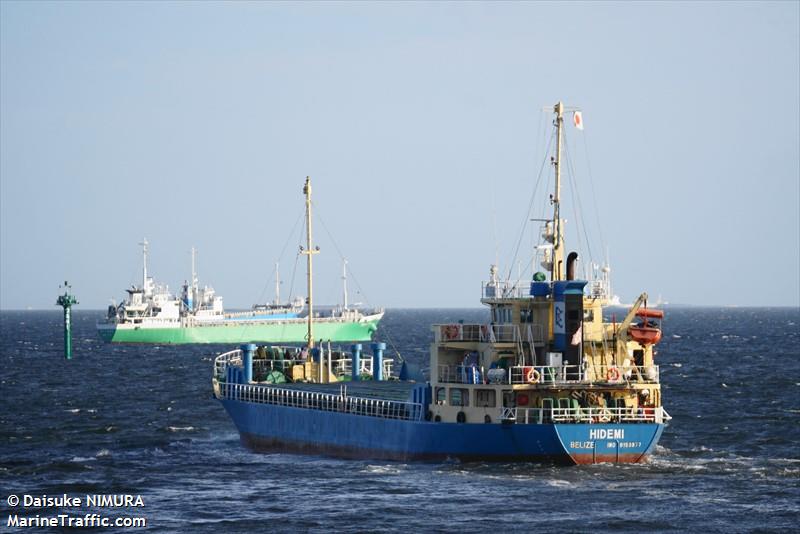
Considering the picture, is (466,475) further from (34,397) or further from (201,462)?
(34,397)

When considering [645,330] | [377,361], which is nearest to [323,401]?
[377,361]

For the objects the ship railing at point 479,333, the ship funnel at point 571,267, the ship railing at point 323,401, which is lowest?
the ship railing at point 323,401

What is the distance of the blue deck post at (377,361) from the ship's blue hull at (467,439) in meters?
9.42

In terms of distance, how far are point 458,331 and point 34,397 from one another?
155 ft

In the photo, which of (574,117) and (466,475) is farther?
(574,117)

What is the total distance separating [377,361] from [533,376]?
21.1 meters

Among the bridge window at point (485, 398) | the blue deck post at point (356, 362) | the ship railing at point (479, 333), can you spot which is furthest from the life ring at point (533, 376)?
the blue deck post at point (356, 362)

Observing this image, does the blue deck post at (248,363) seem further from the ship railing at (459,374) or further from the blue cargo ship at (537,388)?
the ship railing at (459,374)

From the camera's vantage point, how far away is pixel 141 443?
66.2m

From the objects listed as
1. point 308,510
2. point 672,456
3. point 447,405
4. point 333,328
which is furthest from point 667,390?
point 333,328

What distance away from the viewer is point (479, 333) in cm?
5462

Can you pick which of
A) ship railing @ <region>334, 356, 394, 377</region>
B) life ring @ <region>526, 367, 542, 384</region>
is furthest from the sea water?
ship railing @ <region>334, 356, 394, 377</region>

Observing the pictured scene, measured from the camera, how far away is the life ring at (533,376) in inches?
2014

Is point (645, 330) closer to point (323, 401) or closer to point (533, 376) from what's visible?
point (533, 376)
